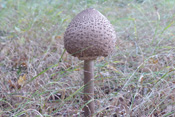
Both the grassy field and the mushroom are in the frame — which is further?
the grassy field

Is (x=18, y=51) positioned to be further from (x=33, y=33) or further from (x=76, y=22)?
(x=76, y=22)

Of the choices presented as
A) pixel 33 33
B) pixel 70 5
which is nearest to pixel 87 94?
pixel 33 33

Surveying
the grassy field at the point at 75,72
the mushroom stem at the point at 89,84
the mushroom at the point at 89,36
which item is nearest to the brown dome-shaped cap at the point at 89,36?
the mushroom at the point at 89,36

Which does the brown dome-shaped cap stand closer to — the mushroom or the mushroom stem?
the mushroom

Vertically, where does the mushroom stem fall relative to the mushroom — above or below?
below

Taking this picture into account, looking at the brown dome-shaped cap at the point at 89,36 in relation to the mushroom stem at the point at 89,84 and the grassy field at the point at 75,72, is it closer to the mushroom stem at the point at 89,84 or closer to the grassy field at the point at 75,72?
the mushroom stem at the point at 89,84

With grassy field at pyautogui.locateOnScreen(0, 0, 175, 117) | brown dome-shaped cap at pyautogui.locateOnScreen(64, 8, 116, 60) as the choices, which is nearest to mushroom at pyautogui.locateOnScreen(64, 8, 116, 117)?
brown dome-shaped cap at pyautogui.locateOnScreen(64, 8, 116, 60)
